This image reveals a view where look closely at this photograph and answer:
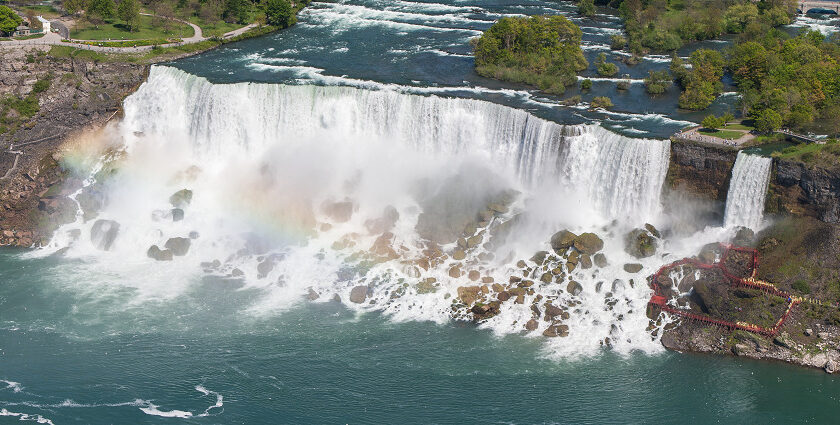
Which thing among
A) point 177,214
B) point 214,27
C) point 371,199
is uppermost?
point 214,27

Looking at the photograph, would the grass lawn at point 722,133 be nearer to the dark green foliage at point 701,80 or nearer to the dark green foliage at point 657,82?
the dark green foliage at point 701,80

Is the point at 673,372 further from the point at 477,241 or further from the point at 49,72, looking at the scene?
the point at 49,72

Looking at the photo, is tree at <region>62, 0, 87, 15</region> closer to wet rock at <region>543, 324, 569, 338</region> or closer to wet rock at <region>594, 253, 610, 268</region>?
wet rock at <region>594, 253, 610, 268</region>

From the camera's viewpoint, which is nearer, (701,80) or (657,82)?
(701,80)

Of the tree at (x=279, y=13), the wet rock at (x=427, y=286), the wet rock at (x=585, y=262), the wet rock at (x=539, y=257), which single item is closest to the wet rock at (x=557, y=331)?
the wet rock at (x=585, y=262)

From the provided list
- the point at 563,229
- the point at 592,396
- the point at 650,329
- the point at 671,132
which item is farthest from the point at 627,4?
the point at 592,396

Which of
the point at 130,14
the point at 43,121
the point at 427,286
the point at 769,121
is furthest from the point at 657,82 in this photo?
the point at 43,121

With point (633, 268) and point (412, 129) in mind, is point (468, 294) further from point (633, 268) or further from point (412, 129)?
point (412, 129)
